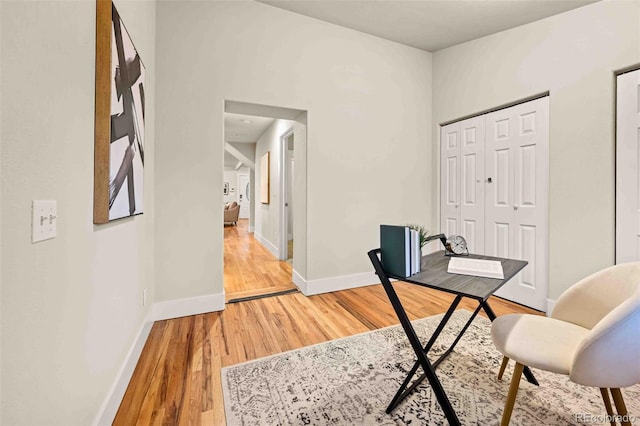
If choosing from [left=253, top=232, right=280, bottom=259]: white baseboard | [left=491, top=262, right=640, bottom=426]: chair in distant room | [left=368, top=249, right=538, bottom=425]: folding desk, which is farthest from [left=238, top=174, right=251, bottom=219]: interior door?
[left=491, top=262, right=640, bottom=426]: chair in distant room

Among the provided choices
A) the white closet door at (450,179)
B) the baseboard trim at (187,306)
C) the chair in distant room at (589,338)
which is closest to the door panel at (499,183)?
the white closet door at (450,179)

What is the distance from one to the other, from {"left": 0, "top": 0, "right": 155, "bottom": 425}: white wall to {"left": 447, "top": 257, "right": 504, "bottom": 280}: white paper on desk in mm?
1512

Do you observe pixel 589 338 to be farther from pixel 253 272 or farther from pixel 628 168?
pixel 253 272

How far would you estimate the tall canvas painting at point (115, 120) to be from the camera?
1.18 meters

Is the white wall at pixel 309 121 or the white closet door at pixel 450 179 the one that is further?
the white closet door at pixel 450 179

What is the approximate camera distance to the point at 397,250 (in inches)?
49.0

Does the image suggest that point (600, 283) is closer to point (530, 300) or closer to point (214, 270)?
point (530, 300)

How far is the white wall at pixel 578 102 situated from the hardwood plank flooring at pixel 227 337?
81 cm

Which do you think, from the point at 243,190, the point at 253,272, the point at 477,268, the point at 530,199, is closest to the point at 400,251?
the point at 477,268

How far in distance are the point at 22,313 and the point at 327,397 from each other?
4.35 ft

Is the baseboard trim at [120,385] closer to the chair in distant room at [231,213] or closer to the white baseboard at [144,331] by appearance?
the white baseboard at [144,331]

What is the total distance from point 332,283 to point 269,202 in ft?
9.58

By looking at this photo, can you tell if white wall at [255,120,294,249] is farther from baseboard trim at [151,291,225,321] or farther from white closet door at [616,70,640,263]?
white closet door at [616,70,640,263]

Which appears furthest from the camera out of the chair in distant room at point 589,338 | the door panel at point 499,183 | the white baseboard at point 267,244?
the white baseboard at point 267,244
